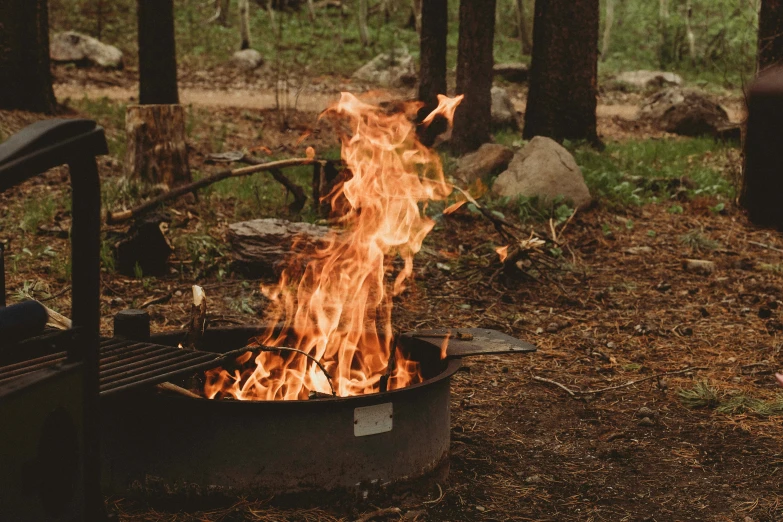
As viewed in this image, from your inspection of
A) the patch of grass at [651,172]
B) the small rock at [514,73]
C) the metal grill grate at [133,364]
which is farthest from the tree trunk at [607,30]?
the metal grill grate at [133,364]

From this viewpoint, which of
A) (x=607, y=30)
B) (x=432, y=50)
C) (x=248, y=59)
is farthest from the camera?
(x=607, y=30)

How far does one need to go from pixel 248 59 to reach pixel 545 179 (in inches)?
633

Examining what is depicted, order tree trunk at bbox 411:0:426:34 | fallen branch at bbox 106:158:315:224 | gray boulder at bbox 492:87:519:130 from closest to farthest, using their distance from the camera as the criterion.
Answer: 1. fallen branch at bbox 106:158:315:224
2. gray boulder at bbox 492:87:519:130
3. tree trunk at bbox 411:0:426:34

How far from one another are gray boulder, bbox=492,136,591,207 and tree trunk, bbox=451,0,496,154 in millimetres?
2354

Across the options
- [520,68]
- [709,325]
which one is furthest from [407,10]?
[709,325]

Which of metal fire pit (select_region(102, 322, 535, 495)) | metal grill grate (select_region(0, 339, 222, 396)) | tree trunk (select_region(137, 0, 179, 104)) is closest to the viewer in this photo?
metal grill grate (select_region(0, 339, 222, 396))

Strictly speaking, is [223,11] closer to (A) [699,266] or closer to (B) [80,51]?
(B) [80,51]

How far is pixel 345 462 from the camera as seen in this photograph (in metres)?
3.56

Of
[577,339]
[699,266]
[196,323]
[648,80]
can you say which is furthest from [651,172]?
Answer: [648,80]

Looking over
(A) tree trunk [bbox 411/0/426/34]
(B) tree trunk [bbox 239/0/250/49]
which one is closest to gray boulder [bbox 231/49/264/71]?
(B) tree trunk [bbox 239/0/250/49]

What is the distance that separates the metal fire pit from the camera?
3.40m

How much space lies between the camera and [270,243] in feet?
22.3

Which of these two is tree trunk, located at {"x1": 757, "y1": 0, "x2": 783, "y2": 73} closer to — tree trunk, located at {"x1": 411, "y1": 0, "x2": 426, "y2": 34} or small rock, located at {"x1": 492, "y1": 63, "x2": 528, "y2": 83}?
small rock, located at {"x1": 492, "y1": 63, "x2": 528, "y2": 83}

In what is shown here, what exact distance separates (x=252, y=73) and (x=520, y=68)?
7.37 m
